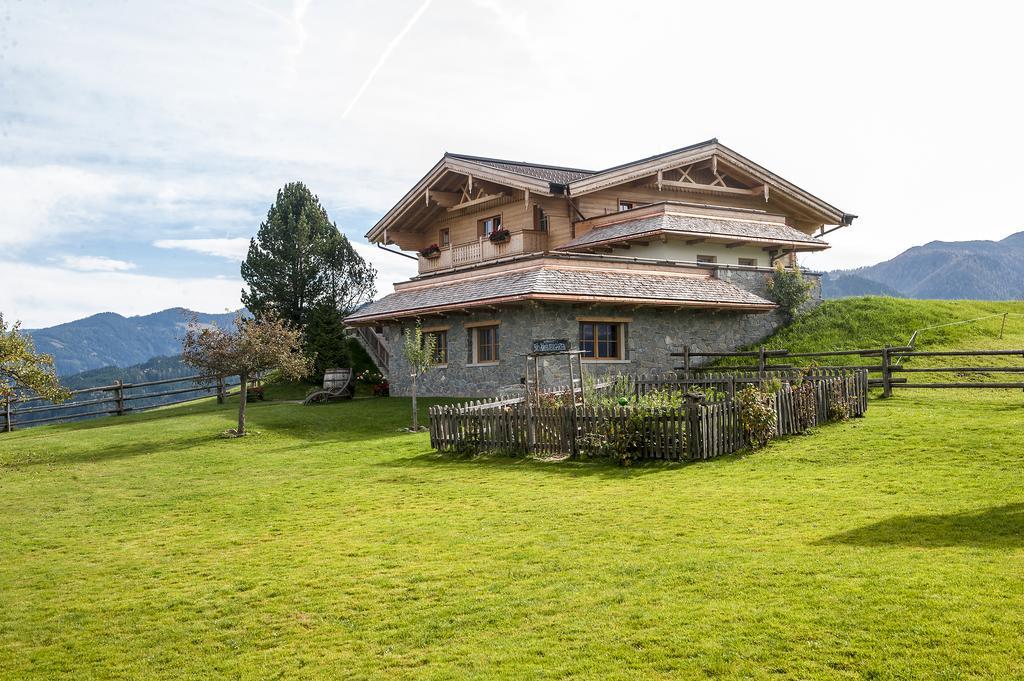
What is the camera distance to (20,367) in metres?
18.5

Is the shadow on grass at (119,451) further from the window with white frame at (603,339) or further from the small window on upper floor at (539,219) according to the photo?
the small window on upper floor at (539,219)

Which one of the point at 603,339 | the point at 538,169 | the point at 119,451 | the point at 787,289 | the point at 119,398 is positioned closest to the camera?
the point at 119,451

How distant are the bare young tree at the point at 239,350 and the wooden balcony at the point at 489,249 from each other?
12.8 metres

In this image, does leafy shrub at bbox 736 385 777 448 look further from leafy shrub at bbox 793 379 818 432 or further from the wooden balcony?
the wooden balcony

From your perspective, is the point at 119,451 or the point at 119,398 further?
the point at 119,398

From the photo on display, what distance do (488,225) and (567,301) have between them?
13.1 m

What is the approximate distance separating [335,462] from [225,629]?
9814mm

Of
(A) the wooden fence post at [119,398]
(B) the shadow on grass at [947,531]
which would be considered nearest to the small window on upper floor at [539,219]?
(A) the wooden fence post at [119,398]

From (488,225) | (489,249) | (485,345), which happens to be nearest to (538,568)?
(485,345)

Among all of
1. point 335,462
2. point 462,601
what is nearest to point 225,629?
point 462,601

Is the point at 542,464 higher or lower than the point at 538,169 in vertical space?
lower

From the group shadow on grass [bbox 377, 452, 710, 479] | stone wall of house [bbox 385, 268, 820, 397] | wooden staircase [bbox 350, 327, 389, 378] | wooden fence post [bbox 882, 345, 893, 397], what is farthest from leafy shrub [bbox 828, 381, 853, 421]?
wooden staircase [bbox 350, 327, 389, 378]

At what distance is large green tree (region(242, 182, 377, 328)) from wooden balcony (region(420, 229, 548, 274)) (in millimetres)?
8752

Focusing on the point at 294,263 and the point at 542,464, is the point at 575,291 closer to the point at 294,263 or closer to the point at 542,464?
the point at 542,464
